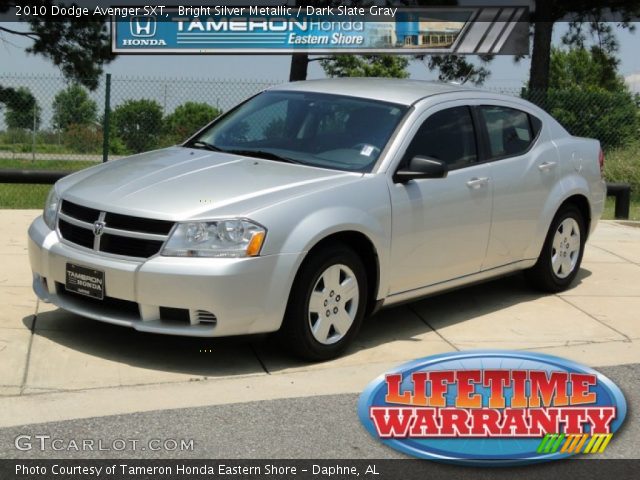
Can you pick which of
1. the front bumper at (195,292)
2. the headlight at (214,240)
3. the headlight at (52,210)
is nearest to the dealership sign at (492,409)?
the front bumper at (195,292)

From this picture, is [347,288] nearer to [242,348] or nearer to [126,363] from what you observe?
[242,348]

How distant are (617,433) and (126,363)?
9.23 feet

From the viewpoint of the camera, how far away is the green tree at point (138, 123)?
1445 cm

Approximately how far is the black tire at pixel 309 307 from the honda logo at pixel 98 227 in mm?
1164

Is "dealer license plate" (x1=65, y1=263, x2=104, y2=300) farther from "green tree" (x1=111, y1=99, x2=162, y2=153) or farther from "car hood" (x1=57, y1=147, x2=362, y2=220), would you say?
"green tree" (x1=111, y1=99, x2=162, y2=153)

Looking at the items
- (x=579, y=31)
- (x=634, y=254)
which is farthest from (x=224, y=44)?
(x=634, y=254)

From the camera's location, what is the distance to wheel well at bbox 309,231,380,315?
6.48 metres

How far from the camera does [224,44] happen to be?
22.1 metres

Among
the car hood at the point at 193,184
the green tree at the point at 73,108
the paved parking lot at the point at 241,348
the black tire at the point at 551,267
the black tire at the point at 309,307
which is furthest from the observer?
the green tree at the point at 73,108

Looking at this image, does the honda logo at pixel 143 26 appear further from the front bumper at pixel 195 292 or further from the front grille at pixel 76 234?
the front bumper at pixel 195 292

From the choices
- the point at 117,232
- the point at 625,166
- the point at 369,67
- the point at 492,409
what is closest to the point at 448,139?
the point at 492,409

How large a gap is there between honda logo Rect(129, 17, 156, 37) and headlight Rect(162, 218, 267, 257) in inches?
661

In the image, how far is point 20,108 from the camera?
48.0 feet

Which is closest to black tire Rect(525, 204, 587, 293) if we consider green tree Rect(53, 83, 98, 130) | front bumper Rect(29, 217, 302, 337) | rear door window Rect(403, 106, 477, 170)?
rear door window Rect(403, 106, 477, 170)
